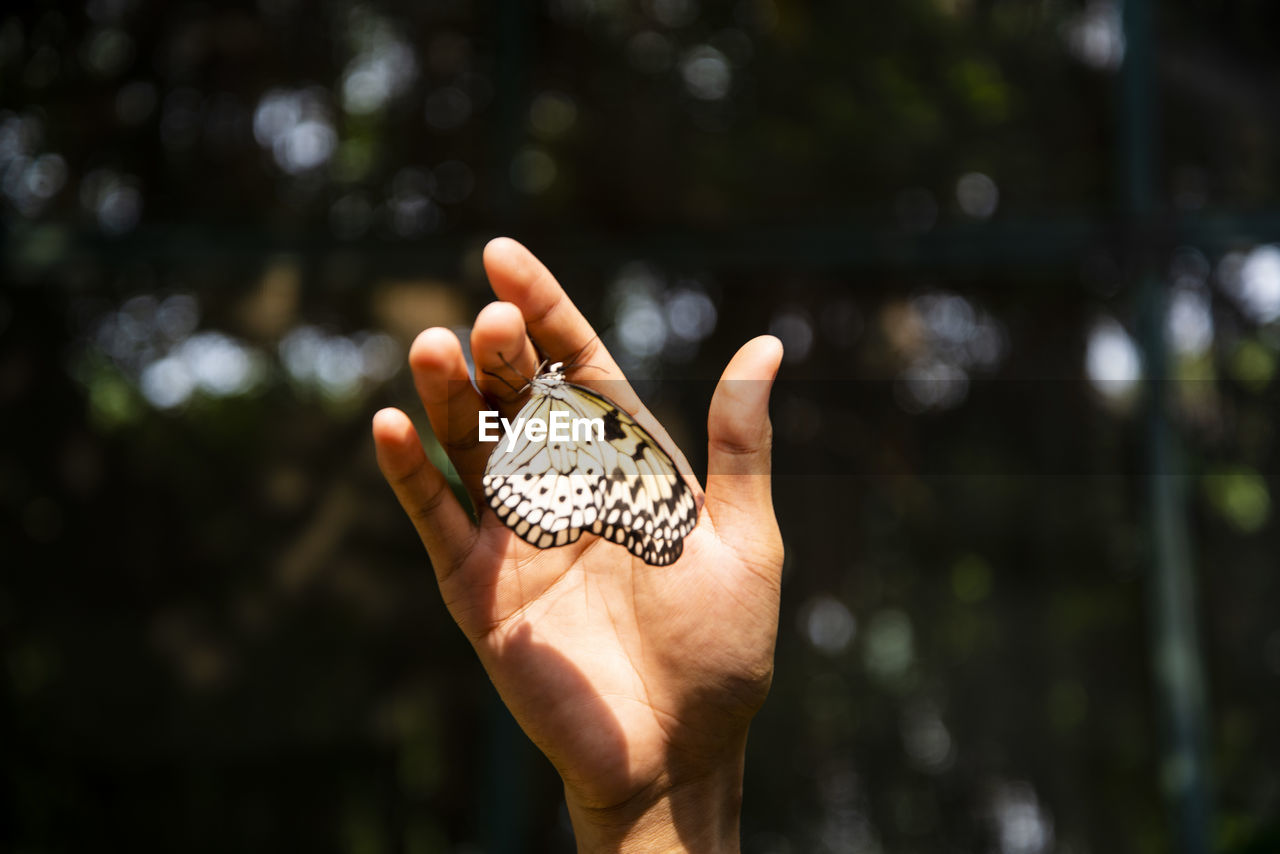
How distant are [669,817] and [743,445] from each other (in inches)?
26.1

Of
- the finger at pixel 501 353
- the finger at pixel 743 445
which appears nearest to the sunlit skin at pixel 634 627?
the finger at pixel 743 445

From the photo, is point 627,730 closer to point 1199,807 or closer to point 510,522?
point 510,522

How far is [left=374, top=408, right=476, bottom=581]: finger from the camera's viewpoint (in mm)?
1139

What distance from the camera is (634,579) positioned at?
4.56ft

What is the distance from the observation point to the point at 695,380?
286 cm

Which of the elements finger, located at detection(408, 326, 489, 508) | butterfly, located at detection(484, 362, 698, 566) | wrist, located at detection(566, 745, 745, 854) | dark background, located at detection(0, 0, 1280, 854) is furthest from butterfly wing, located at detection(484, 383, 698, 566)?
dark background, located at detection(0, 0, 1280, 854)

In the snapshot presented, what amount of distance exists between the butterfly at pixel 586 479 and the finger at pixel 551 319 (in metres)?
0.09

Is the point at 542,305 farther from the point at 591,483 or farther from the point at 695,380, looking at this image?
the point at 695,380

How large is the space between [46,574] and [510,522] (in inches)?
108

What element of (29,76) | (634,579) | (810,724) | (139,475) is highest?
(29,76)

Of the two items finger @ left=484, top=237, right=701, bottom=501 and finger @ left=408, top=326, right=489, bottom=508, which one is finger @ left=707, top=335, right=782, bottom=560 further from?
finger @ left=408, top=326, right=489, bottom=508

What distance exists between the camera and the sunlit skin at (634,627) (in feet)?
4.21

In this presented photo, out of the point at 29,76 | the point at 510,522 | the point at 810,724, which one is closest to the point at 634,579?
the point at 510,522

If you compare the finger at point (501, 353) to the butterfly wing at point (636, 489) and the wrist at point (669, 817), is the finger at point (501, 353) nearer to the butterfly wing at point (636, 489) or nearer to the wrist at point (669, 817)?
the butterfly wing at point (636, 489)
